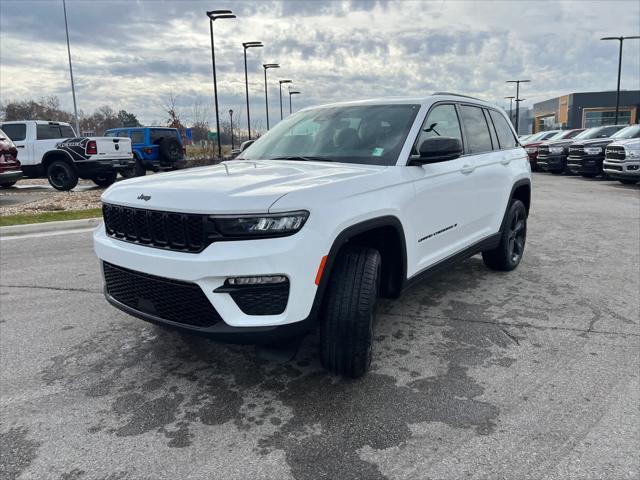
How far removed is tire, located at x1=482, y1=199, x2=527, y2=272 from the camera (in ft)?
17.0

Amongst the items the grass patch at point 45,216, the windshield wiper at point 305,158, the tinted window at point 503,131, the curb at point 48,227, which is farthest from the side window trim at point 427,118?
the grass patch at point 45,216

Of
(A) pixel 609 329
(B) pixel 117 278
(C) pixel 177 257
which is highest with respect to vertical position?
(C) pixel 177 257

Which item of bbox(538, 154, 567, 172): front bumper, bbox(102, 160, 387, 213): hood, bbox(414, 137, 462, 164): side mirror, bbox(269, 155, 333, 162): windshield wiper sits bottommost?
bbox(538, 154, 567, 172): front bumper

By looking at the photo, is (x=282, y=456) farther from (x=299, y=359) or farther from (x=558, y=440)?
(x=558, y=440)

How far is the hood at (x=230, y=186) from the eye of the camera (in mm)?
2520

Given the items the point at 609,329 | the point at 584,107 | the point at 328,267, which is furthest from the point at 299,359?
the point at 584,107

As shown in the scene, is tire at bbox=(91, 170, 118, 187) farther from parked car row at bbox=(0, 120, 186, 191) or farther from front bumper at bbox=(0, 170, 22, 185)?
front bumper at bbox=(0, 170, 22, 185)

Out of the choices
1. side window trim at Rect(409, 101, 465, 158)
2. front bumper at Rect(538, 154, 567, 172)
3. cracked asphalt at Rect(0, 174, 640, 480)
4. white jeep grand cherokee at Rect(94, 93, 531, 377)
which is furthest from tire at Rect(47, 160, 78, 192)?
front bumper at Rect(538, 154, 567, 172)

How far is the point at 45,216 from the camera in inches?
346

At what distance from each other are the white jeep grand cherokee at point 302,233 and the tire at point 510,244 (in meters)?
1.33

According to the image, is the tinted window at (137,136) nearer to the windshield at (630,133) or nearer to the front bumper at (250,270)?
the windshield at (630,133)

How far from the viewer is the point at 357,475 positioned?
2.22m

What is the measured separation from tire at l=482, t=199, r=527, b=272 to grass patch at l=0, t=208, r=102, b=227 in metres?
6.81

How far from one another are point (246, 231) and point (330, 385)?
1.11m
